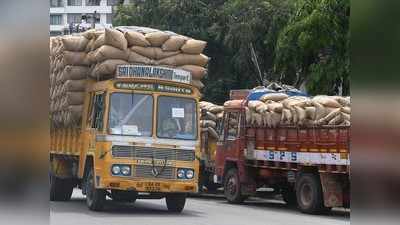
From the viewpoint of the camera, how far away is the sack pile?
42.8ft

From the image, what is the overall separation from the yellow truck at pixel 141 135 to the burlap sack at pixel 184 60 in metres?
0.26

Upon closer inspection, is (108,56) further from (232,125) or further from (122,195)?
(232,125)

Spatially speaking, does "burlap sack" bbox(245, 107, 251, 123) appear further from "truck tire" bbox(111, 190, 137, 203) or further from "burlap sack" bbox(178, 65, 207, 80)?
"truck tire" bbox(111, 190, 137, 203)

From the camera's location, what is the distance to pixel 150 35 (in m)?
12.5

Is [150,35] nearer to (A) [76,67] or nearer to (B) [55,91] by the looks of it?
(A) [76,67]

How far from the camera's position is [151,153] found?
11914 millimetres

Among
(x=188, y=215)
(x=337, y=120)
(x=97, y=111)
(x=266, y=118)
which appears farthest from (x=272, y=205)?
(x=97, y=111)

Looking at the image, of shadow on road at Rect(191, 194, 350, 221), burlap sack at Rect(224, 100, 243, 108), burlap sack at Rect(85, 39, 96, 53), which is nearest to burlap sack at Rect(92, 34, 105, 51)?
burlap sack at Rect(85, 39, 96, 53)

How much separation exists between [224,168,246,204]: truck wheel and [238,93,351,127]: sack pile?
143cm

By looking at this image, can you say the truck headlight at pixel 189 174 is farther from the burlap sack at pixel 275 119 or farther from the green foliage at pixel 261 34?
the green foliage at pixel 261 34

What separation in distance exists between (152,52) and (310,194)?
14.1 feet

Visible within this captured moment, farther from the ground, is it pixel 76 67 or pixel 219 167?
pixel 76 67
